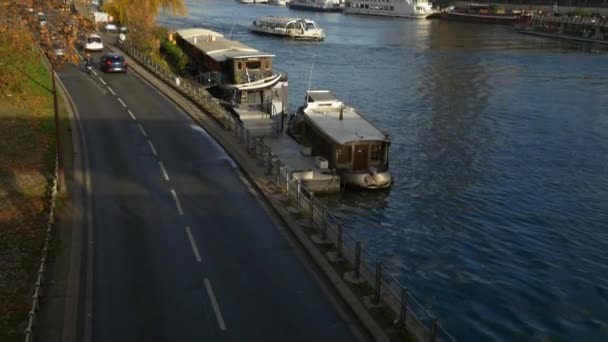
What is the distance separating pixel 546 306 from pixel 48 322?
54.6 feet

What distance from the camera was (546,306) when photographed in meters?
23.7

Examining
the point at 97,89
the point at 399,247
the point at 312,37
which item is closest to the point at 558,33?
the point at 312,37

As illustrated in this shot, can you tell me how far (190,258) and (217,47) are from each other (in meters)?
46.1

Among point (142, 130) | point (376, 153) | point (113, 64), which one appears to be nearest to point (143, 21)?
point (113, 64)

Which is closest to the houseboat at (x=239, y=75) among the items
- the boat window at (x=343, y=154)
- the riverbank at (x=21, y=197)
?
the boat window at (x=343, y=154)

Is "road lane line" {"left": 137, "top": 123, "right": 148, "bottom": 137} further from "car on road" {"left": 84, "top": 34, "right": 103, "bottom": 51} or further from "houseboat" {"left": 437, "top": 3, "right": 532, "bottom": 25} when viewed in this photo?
"houseboat" {"left": 437, "top": 3, "right": 532, "bottom": 25}

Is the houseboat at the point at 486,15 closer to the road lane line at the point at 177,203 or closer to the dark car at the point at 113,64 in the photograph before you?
the dark car at the point at 113,64

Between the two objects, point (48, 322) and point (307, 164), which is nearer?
point (48, 322)

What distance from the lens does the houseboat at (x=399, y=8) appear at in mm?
182875

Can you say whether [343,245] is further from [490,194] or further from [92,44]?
[92,44]

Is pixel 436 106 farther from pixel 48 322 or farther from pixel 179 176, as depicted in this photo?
pixel 48 322

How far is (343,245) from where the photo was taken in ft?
67.3

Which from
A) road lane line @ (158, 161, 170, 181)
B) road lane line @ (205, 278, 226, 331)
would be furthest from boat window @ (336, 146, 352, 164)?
road lane line @ (205, 278, 226, 331)

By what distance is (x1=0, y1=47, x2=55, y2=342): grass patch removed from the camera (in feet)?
57.0
